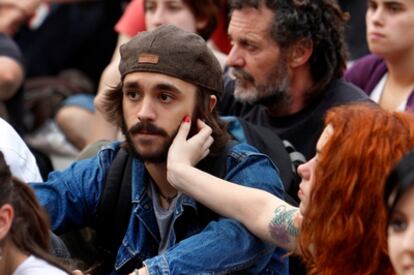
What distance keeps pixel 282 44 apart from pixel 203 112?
3.68ft

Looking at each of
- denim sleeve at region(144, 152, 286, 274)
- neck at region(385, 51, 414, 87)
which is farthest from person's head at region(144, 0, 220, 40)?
denim sleeve at region(144, 152, 286, 274)

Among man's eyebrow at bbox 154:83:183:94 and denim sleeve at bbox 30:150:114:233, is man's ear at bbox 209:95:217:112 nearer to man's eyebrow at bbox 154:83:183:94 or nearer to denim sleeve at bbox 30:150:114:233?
man's eyebrow at bbox 154:83:183:94

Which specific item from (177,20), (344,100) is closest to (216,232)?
(344,100)

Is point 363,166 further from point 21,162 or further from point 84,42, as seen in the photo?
point 84,42

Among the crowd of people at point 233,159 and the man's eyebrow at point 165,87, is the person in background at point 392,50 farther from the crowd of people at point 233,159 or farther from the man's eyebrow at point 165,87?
the man's eyebrow at point 165,87

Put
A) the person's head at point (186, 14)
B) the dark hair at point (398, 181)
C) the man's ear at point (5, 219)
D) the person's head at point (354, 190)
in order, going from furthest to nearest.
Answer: the person's head at point (186, 14), the man's ear at point (5, 219), the person's head at point (354, 190), the dark hair at point (398, 181)

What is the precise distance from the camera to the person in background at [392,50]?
5297 millimetres

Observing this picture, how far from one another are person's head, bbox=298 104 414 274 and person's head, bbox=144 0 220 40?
2.45m

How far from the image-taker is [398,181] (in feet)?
9.98

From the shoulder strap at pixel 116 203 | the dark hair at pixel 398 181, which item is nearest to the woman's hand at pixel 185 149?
the shoulder strap at pixel 116 203

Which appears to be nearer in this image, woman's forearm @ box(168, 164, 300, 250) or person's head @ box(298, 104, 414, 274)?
person's head @ box(298, 104, 414, 274)

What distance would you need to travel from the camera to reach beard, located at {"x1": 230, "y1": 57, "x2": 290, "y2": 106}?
5102mm

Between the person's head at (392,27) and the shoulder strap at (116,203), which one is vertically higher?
the person's head at (392,27)

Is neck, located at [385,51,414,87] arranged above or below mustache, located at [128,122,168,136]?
below
